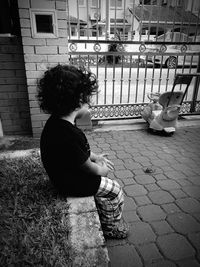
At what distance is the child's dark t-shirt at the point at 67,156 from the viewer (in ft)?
5.08

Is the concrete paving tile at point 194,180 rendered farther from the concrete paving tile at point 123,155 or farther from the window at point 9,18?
the window at point 9,18

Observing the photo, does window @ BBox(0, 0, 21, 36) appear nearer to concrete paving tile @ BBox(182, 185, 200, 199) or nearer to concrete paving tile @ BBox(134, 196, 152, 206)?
concrete paving tile @ BBox(134, 196, 152, 206)

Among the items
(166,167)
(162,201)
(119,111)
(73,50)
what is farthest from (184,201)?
(73,50)

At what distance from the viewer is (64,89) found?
154 cm

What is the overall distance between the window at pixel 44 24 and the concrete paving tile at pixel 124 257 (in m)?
3.12

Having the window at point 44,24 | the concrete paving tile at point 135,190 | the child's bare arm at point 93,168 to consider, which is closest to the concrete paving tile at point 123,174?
the concrete paving tile at point 135,190

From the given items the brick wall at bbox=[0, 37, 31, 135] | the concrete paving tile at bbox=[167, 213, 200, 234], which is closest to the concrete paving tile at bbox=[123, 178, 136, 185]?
the concrete paving tile at bbox=[167, 213, 200, 234]

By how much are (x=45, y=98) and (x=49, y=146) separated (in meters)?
0.36

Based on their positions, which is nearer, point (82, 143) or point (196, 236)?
point (82, 143)

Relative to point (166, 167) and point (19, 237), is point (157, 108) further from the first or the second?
point (19, 237)

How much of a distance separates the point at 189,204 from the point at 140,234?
783 mm

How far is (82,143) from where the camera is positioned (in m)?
1.60

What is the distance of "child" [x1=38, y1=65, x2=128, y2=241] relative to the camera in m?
1.54

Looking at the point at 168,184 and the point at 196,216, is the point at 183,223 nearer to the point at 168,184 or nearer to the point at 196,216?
the point at 196,216
